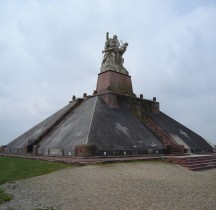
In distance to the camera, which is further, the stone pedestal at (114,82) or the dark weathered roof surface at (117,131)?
the stone pedestal at (114,82)

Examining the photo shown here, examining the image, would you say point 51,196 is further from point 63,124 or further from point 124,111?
point 124,111

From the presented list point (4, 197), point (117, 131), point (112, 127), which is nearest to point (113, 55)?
point (112, 127)

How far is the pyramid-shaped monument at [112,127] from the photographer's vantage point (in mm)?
22203

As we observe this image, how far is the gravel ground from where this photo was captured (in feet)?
30.8

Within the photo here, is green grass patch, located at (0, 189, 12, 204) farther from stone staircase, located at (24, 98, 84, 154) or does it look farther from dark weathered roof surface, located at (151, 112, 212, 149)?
dark weathered roof surface, located at (151, 112, 212, 149)

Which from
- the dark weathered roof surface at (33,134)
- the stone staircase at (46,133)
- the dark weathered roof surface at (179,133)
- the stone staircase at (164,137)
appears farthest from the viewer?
the dark weathered roof surface at (179,133)

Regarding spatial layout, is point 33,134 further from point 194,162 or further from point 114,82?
point 194,162

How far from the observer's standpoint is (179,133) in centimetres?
3114

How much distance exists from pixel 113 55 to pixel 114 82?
3488mm

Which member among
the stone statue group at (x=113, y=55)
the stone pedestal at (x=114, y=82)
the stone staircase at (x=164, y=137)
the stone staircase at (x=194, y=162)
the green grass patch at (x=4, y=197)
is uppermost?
the stone statue group at (x=113, y=55)

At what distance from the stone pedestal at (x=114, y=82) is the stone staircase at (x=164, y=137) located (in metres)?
4.85

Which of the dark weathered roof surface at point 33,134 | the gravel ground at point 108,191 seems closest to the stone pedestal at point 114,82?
the dark weathered roof surface at point 33,134

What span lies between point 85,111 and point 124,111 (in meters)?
4.54

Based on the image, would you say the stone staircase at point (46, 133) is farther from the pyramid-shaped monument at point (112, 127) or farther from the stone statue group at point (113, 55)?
the stone statue group at point (113, 55)
